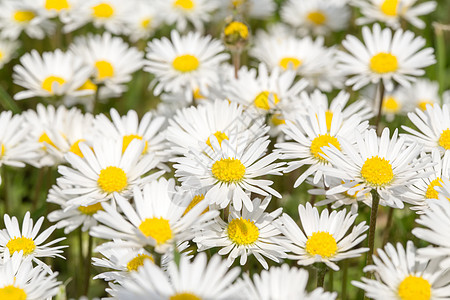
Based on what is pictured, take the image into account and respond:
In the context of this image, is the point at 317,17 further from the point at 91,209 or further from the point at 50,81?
the point at 91,209

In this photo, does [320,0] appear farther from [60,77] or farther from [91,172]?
[91,172]

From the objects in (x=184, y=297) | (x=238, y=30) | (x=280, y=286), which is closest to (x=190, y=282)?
(x=184, y=297)

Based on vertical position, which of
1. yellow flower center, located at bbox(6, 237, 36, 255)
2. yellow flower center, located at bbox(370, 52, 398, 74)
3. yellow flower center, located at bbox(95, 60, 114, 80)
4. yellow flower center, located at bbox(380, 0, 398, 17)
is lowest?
yellow flower center, located at bbox(6, 237, 36, 255)

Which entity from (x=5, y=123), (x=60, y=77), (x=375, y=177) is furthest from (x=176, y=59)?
(x=375, y=177)

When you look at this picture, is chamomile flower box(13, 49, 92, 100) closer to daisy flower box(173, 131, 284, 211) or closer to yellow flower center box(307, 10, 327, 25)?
Result: daisy flower box(173, 131, 284, 211)

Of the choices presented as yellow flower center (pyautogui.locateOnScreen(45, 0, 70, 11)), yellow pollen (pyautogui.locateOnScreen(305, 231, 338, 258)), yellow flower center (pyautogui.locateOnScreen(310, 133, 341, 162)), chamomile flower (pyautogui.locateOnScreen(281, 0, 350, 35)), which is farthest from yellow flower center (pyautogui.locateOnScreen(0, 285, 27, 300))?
chamomile flower (pyautogui.locateOnScreen(281, 0, 350, 35))
